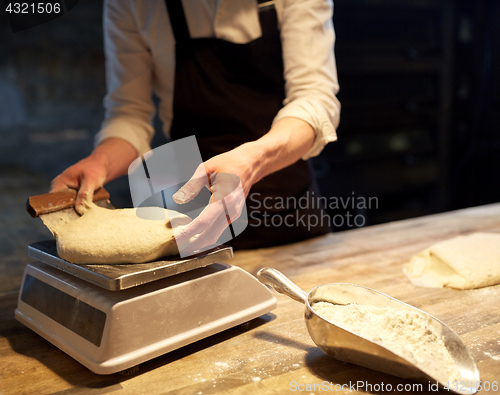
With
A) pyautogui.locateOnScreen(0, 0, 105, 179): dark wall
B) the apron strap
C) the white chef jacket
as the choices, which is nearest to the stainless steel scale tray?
the white chef jacket

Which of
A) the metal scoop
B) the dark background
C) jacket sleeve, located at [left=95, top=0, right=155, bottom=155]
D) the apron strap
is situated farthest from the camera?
the dark background

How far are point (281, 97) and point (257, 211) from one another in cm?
41

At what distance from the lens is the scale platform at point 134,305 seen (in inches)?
29.0

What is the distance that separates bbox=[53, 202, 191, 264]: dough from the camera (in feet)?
2.68

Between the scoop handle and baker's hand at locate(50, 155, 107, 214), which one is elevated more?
baker's hand at locate(50, 155, 107, 214)

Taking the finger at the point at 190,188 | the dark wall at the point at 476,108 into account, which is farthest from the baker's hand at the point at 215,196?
the dark wall at the point at 476,108

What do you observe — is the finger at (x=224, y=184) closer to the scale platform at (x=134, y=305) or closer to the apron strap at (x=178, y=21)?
the scale platform at (x=134, y=305)

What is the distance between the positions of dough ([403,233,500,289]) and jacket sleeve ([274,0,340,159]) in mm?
438

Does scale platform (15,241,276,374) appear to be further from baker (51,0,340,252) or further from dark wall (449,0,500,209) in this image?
dark wall (449,0,500,209)

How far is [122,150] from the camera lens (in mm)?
1450

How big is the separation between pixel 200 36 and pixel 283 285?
0.92 metres

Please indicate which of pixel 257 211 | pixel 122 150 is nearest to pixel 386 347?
pixel 257 211

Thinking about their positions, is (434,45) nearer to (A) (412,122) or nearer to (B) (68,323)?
→ (A) (412,122)

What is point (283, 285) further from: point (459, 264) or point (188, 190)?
point (459, 264)
